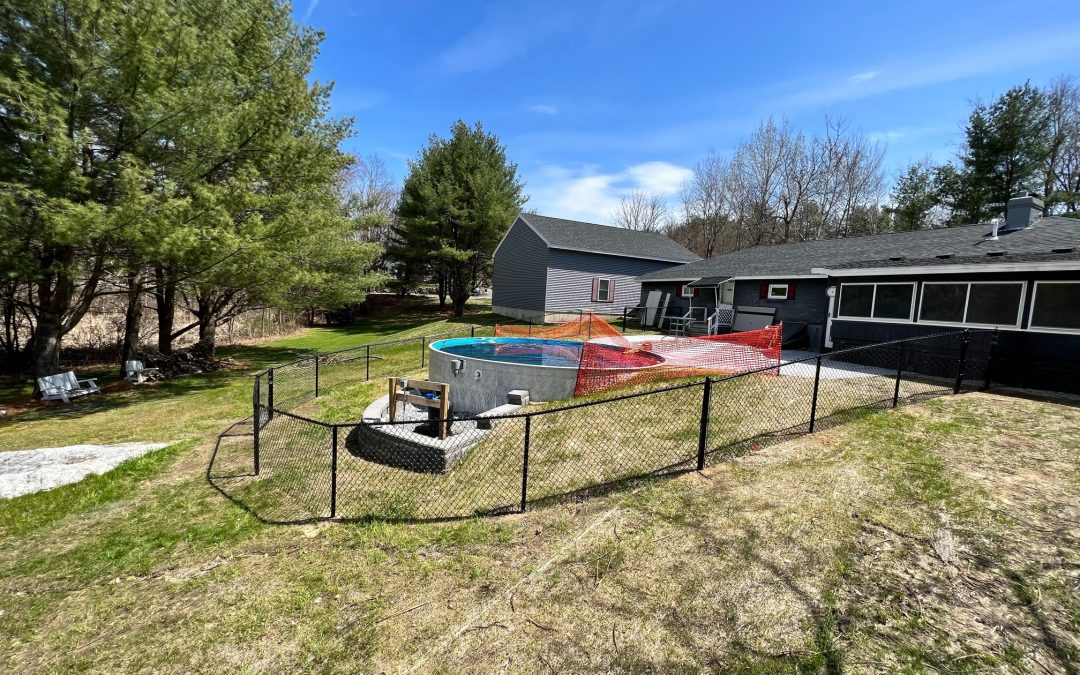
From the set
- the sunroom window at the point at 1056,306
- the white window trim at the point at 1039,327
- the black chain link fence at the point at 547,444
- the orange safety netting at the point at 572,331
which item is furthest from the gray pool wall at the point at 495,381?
the sunroom window at the point at 1056,306

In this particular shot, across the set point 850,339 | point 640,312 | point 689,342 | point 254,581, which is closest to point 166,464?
point 254,581

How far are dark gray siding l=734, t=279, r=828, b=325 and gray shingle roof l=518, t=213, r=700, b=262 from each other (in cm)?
965

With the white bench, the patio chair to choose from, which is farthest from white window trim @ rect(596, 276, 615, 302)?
the white bench

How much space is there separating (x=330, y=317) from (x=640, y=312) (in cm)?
2161

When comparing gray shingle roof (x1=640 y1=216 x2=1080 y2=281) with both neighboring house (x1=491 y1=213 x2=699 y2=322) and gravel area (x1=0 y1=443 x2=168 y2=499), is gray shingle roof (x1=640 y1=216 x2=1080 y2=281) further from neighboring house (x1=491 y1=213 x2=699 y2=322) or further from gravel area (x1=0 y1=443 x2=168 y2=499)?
gravel area (x1=0 y1=443 x2=168 y2=499)

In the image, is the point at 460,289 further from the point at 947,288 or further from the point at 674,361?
the point at 947,288

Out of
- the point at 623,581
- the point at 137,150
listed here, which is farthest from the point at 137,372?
the point at 623,581

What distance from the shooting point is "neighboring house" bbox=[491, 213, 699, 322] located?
2405 cm

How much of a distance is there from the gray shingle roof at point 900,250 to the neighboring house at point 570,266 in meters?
5.15

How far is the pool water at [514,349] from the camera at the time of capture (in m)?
12.7

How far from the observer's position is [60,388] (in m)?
11.6

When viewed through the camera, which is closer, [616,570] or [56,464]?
[616,570]

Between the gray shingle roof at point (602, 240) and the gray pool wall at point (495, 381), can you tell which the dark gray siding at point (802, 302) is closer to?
the gray shingle roof at point (602, 240)

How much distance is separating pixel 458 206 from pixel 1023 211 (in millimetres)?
26157
